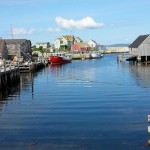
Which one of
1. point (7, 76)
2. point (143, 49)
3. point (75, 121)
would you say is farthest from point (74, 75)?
point (143, 49)

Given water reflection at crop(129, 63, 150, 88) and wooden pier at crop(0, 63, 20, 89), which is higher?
wooden pier at crop(0, 63, 20, 89)

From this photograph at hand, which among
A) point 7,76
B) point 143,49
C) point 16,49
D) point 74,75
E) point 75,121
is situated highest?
point 16,49

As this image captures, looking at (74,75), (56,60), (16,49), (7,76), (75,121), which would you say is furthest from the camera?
(56,60)

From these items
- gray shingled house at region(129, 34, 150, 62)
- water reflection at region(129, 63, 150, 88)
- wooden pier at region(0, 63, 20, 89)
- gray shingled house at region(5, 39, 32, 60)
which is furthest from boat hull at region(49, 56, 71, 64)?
wooden pier at region(0, 63, 20, 89)

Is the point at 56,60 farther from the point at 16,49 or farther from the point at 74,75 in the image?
the point at 74,75

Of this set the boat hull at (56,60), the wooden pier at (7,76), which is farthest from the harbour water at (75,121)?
the boat hull at (56,60)

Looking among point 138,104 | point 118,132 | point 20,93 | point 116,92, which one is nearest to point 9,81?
point 20,93

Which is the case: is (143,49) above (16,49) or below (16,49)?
below

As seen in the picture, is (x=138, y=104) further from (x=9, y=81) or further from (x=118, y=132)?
(x=9, y=81)

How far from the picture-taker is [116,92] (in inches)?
1467

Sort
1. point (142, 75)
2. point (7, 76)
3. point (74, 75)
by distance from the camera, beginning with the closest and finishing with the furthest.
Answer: point (7, 76)
point (142, 75)
point (74, 75)

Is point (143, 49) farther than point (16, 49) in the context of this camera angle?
Yes

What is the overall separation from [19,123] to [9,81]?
24.9 meters

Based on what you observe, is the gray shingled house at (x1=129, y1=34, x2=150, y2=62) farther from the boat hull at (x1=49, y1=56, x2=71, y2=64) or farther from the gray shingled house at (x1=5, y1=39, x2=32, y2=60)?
the gray shingled house at (x1=5, y1=39, x2=32, y2=60)
